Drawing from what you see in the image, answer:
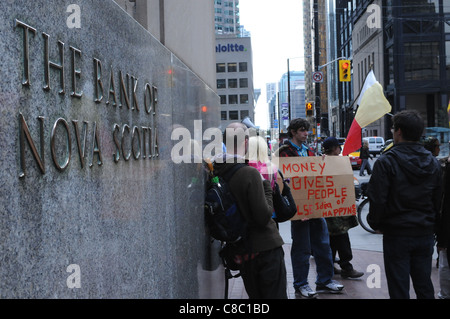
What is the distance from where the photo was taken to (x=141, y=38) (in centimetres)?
313

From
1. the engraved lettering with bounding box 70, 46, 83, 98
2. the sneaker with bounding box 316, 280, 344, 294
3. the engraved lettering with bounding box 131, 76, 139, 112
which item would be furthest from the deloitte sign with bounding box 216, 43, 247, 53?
the engraved lettering with bounding box 70, 46, 83, 98

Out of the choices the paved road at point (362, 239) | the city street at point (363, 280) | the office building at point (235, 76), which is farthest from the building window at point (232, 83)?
the city street at point (363, 280)

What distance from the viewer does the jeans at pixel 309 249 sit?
6.17 meters

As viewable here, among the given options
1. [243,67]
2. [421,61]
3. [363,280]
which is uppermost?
[243,67]

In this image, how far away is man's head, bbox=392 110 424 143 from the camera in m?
4.34

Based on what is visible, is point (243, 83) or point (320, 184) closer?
point (320, 184)

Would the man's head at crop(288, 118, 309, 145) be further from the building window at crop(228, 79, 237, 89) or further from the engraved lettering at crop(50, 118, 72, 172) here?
the building window at crop(228, 79, 237, 89)

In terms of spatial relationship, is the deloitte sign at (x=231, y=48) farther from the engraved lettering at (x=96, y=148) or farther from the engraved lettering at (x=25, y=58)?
the engraved lettering at (x=25, y=58)

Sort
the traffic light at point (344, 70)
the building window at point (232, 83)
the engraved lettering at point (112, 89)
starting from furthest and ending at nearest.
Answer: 1. the building window at point (232, 83)
2. the traffic light at point (344, 70)
3. the engraved lettering at point (112, 89)

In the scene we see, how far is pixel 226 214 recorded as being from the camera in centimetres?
415

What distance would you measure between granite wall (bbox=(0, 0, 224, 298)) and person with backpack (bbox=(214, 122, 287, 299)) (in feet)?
1.85

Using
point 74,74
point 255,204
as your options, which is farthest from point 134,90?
point 255,204

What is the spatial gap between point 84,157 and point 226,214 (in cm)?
217

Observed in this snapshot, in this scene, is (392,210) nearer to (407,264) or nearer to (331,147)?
(407,264)
